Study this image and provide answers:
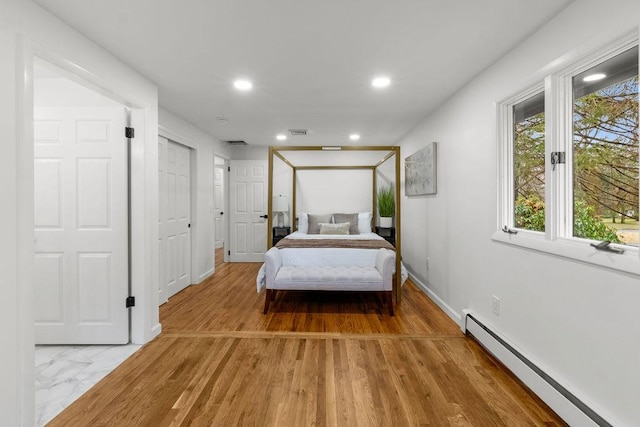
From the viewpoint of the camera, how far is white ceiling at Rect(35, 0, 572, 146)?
1.62 meters

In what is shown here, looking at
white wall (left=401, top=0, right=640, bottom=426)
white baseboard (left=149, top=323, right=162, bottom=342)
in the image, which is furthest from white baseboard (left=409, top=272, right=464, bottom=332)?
white baseboard (left=149, top=323, right=162, bottom=342)

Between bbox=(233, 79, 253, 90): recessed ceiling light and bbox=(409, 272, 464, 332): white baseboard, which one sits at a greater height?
bbox=(233, 79, 253, 90): recessed ceiling light

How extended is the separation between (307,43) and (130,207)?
6.26 ft

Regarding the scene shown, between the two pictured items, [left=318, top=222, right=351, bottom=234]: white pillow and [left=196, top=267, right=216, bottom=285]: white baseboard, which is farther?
[left=318, top=222, right=351, bottom=234]: white pillow

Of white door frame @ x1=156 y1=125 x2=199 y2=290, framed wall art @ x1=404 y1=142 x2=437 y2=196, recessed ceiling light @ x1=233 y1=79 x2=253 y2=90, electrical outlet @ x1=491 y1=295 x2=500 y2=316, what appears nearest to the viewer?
electrical outlet @ x1=491 y1=295 x2=500 y2=316

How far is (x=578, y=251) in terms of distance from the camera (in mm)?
1514

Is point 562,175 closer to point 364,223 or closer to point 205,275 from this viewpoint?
point 364,223

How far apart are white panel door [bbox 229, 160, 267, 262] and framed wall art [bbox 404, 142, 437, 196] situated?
2.70 meters

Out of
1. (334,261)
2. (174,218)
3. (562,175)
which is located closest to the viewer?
(562,175)

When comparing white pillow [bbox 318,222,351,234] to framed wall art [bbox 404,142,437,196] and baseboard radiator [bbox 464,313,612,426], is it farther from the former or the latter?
baseboard radiator [bbox 464,313,612,426]

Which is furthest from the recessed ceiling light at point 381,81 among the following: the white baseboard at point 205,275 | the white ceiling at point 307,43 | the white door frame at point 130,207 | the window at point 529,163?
the white baseboard at point 205,275

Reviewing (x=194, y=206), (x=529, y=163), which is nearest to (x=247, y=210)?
(x=194, y=206)

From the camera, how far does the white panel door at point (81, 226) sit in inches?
90.9

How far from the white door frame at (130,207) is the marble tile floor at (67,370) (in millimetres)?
172
